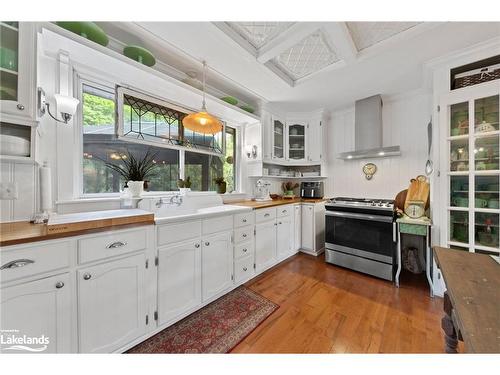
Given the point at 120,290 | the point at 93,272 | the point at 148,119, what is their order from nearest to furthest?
1. the point at 93,272
2. the point at 120,290
3. the point at 148,119

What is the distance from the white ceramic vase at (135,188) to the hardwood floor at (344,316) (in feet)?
4.92

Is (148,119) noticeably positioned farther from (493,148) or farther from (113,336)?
(493,148)

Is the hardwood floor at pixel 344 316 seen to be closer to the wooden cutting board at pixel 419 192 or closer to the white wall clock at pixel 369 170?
the wooden cutting board at pixel 419 192

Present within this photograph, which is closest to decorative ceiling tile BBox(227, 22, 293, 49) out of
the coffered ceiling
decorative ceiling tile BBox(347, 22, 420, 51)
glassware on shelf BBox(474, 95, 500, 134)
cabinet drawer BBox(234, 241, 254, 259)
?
the coffered ceiling

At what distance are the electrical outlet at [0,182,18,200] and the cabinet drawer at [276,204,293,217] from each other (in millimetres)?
2365

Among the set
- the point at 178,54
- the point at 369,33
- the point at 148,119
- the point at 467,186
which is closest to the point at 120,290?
the point at 148,119

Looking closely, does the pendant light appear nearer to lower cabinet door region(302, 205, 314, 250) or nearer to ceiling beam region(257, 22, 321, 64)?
ceiling beam region(257, 22, 321, 64)

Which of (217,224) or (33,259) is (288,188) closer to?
(217,224)

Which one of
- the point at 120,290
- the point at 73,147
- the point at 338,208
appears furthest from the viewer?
the point at 338,208

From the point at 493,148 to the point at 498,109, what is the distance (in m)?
0.34

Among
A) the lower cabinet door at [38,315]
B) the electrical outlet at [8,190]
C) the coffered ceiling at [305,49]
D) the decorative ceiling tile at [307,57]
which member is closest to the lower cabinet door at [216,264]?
the lower cabinet door at [38,315]

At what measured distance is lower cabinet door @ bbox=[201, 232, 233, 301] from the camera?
65.3 inches
